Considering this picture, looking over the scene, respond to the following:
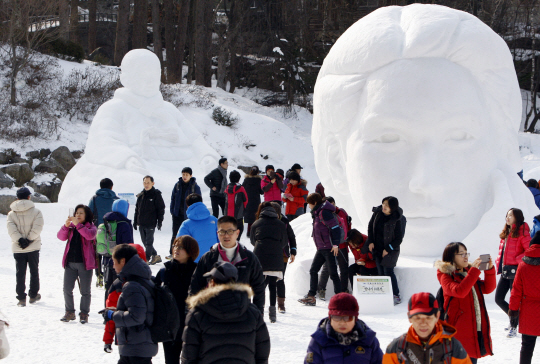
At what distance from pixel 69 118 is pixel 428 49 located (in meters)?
16.6

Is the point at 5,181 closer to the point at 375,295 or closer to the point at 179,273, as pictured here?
the point at 375,295

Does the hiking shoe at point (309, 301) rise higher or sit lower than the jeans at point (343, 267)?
lower

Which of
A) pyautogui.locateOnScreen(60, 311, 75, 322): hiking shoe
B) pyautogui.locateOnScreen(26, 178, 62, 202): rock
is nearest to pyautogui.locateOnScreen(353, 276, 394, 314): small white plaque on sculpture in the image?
pyautogui.locateOnScreen(60, 311, 75, 322): hiking shoe

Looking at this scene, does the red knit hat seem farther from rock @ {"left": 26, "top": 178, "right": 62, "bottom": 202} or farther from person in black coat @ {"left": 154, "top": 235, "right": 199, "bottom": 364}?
rock @ {"left": 26, "top": 178, "right": 62, "bottom": 202}

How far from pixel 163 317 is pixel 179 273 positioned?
51cm

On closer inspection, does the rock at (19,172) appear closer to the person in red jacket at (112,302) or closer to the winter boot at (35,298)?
the winter boot at (35,298)

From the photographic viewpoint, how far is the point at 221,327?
311cm

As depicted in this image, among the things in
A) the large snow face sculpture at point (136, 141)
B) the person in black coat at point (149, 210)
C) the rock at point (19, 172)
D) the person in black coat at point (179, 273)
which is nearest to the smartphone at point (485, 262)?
the person in black coat at point (179, 273)

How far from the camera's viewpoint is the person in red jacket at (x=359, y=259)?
22.1 feet

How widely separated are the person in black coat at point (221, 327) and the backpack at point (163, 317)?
519 mm

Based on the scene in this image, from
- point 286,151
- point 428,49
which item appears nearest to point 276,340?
point 428,49

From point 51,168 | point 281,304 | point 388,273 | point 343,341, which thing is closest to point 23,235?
point 281,304

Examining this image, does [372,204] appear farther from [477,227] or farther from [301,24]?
[301,24]

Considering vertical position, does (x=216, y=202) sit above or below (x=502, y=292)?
below
